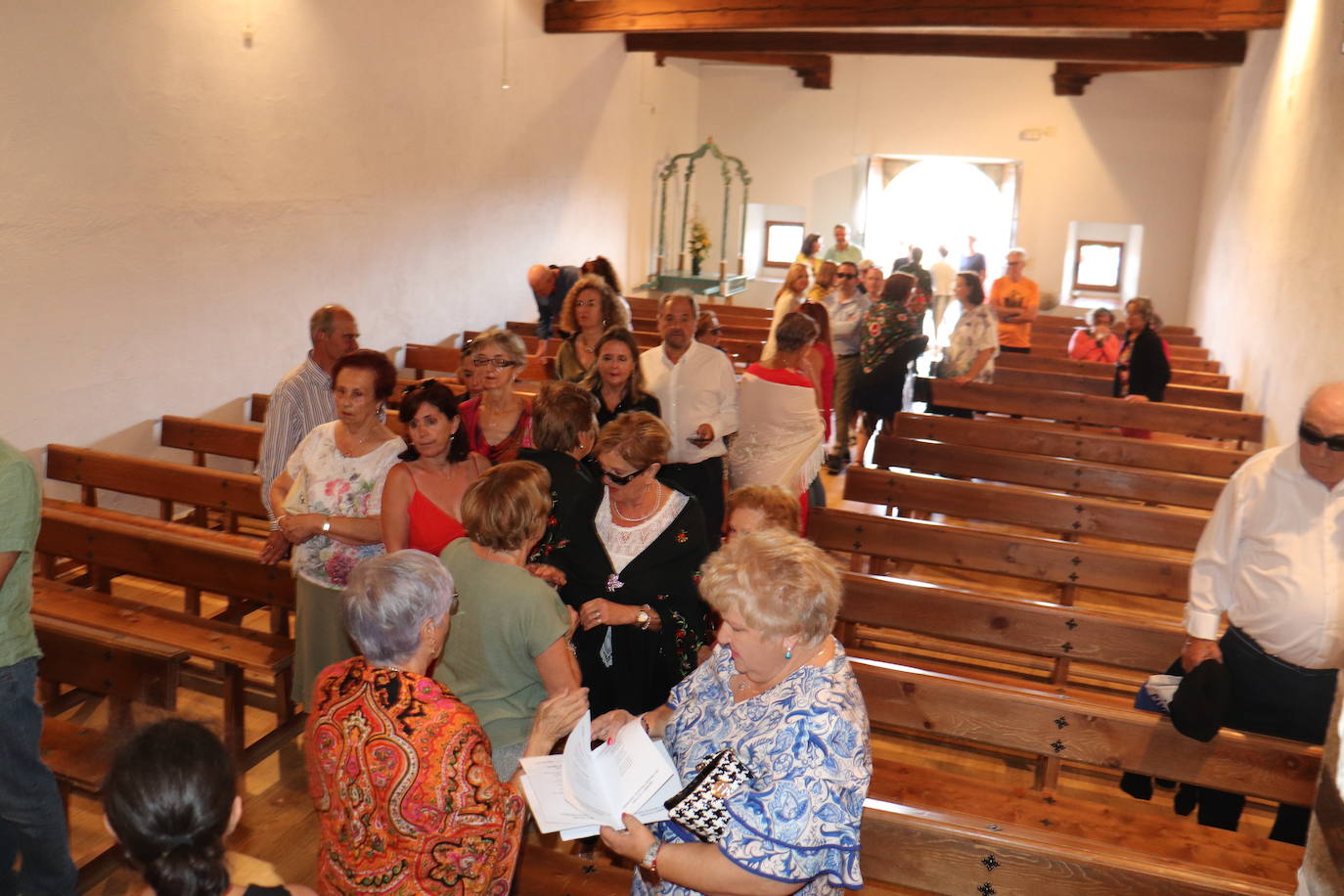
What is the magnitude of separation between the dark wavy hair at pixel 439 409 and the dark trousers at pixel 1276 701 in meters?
2.09

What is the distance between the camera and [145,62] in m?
5.58

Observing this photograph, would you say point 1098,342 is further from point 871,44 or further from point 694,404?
point 694,404

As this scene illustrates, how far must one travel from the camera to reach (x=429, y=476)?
295cm

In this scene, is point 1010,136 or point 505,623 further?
point 1010,136

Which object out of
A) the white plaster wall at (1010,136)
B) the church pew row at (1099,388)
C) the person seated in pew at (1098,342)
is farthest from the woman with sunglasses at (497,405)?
the white plaster wall at (1010,136)

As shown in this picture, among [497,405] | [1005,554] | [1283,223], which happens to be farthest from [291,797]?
[1283,223]

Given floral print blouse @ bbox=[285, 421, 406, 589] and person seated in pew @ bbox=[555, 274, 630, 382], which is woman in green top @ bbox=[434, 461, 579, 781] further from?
person seated in pew @ bbox=[555, 274, 630, 382]

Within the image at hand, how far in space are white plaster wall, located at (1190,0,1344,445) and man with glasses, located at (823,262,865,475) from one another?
2608 millimetres

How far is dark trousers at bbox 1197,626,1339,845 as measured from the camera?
2.69 m

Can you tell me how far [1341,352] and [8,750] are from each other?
582cm

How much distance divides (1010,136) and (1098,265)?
6.86 ft

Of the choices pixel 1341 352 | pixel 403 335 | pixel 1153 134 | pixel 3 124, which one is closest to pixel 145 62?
pixel 3 124

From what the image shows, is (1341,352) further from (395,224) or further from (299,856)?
(395,224)

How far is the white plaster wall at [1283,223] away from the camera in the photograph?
19.9 feet
